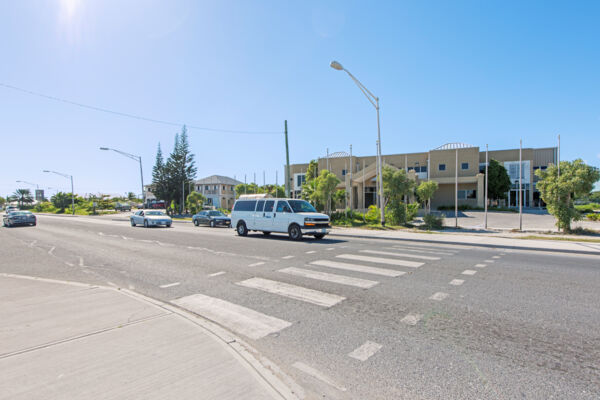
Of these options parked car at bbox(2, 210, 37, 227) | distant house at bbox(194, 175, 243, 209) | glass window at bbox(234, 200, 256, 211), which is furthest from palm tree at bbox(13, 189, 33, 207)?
glass window at bbox(234, 200, 256, 211)

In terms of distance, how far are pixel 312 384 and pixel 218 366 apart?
97 centimetres

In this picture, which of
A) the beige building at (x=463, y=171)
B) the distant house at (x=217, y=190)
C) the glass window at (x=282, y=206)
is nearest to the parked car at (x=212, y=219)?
the glass window at (x=282, y=206)

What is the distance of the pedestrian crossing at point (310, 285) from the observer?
4547mm

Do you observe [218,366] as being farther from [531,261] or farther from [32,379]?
[531,261]

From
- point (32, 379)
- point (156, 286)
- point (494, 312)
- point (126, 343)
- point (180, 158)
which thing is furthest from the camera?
point (180, 158)

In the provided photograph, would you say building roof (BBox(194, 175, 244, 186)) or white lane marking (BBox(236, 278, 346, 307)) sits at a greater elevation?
building roof (BBox(194, 175, 244, 186))

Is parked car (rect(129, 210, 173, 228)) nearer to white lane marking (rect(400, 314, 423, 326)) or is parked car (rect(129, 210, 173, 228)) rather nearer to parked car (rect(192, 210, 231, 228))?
parked car (rect(192, 210, 231, 228))

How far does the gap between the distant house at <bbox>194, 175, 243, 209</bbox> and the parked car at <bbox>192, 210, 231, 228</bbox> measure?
166 feet

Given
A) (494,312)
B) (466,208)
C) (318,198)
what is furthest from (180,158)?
(494,312)

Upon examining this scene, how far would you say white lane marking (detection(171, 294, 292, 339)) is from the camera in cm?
429

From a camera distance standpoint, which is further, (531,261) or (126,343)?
(531,261)

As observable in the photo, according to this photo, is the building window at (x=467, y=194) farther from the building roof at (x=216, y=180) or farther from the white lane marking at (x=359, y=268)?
the building roof at (x=216, y=180)

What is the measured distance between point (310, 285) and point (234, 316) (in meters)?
2.07

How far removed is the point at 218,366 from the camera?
10.3 feet
